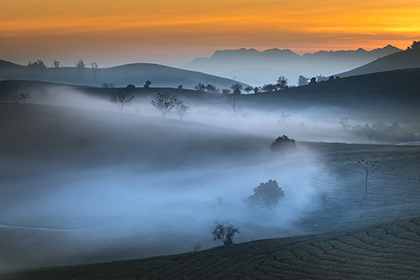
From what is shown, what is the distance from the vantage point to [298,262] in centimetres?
4081

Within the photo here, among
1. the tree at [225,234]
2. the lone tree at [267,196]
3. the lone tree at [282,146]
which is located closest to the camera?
the tree at [225,234]

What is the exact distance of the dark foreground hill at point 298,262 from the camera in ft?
123

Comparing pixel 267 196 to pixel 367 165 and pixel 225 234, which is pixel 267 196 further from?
pixel 367 165

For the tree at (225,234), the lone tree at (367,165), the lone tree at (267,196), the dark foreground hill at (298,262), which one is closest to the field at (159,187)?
the lone tree at (367,165)

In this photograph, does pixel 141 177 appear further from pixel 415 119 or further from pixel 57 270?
pixel 415 119

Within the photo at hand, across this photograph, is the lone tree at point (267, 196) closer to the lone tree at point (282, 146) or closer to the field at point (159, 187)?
the field at point (159, 187)

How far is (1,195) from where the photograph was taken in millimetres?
96188

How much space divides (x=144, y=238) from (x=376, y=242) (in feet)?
118

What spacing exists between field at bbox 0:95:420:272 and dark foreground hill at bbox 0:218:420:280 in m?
12.1

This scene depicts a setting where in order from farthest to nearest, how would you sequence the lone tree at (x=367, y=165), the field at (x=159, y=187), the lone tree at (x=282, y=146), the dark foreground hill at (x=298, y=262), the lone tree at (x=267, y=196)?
1. the lone tree at (x=282, y=146)
2. the lone tree at (x=367, y=165)
3. the lone tree at (x=267, y=196)
4. the field at (x=159, y=187)
5. the dark foreground hill at (x=298, y=262)

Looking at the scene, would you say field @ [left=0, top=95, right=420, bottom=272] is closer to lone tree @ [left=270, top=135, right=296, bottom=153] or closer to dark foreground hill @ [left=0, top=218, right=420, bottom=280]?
lone tree @ [left=270, top=135, right=296, bottom=153]

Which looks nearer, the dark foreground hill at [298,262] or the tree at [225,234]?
the dark foreground hill at [298,262]

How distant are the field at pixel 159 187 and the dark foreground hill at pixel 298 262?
12.1 metres

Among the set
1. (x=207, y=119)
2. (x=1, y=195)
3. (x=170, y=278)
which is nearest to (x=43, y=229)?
(x=1, y=195)
